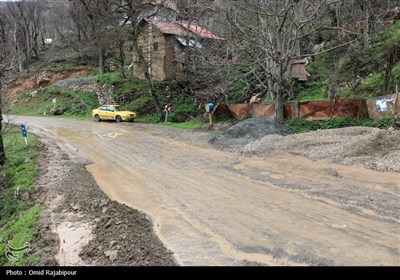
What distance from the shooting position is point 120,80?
126ft

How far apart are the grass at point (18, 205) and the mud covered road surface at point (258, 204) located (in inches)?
85.1

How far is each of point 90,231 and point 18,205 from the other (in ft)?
13.0

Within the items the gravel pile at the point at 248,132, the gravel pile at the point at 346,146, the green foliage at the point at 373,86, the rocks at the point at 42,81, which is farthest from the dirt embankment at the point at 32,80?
the gravel pile at the point at 346,146

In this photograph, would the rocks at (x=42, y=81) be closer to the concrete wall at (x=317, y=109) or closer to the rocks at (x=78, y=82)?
the rocks at (x=78, y=82)

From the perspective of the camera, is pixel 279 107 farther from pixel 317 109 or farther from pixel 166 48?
pixel 166 48

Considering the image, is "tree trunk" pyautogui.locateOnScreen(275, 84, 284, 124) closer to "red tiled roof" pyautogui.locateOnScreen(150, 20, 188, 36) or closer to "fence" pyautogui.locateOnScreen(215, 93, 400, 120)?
"fence" pyautogui.locateOnScreen(215, 93, 400, 120)

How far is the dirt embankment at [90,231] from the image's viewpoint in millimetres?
6352

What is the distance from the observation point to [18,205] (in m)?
10.4

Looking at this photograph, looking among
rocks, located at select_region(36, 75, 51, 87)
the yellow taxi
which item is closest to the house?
the yellow taxi

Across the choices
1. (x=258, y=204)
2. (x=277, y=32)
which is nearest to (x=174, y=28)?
(x=277, y=32)

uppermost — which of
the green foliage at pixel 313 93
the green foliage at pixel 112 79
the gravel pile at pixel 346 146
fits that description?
the green foliage at pixel 112 79

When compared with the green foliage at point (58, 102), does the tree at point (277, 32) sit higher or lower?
higher

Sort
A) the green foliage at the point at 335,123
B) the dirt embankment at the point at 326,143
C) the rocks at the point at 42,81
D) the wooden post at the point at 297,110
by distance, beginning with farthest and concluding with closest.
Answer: the rocks at the point at 42,81 → the wooden post at the point at 297,110 → the green foliage at the point at 335,123 → the dirt embankment at the point at 326,143

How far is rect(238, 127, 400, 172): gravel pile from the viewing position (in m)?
11.7
